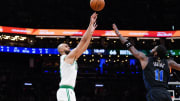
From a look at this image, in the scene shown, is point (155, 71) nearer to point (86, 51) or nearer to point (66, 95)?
point (66, 95)

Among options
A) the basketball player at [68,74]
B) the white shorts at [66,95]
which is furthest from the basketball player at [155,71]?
the white shorts at [66,95]

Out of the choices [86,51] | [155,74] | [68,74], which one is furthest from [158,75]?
[86,51]

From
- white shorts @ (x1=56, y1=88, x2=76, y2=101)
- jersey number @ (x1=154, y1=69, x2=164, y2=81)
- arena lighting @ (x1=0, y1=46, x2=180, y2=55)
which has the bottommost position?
white shorts @ (x1=56, y1=88, x2=76, y2=101)

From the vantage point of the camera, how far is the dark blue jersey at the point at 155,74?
428cm

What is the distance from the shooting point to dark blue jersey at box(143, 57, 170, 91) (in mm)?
4281

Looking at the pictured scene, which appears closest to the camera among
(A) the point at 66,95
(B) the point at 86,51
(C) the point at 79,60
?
(A) the point at 66,95

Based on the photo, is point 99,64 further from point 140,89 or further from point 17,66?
point 17,66

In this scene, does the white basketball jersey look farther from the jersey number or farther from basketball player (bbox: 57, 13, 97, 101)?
the jersey number

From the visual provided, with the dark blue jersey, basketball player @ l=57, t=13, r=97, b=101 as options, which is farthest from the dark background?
the dark blue jersey

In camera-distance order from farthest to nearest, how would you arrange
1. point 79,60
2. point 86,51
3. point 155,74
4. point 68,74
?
point 79,60
point 86,51
point 68,74
point 155,74

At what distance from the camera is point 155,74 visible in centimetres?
430

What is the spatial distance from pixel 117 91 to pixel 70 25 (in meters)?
5.96

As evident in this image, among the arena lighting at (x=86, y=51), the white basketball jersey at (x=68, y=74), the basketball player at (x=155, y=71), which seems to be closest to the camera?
the basketball player at (x=155, y=71)

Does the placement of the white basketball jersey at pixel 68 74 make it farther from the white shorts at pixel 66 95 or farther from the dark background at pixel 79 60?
the dark background at pixel 79 60
